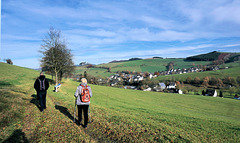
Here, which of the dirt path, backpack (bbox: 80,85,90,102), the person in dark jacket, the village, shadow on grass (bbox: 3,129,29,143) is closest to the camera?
shadow on grass (bbox: 3,129,29,143)

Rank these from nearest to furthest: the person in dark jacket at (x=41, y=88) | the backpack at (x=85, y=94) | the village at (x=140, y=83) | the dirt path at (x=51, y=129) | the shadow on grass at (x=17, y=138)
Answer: the shadow on grass at (x=17, y=138), the dirt path at (x=51, y=129), the backpack at (x=85, y=94), the person in dark jacket at (x=41, y=88), the village at (x=140, y=83)

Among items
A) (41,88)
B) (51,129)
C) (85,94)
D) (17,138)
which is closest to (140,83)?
(41,88)

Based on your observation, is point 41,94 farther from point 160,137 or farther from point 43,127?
point 160,137

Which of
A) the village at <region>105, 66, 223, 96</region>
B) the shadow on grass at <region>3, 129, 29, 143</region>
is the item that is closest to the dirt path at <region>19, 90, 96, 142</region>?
the shadow on grass at <region>3, 129, 29, 143</region>

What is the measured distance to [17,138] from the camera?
5.84 m

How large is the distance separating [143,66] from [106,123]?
17569cm

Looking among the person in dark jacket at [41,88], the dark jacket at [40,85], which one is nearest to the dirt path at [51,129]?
the person in dark jacket at [41,88]

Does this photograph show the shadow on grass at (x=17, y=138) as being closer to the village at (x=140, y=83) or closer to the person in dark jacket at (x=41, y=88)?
the person in dark jacket at (x=41, y=88)

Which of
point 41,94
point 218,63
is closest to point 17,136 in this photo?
point 41,94

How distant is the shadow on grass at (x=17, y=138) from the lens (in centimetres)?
561

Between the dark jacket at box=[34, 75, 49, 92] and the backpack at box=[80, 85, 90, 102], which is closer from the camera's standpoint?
the backpack at box=[80, 85, 90, 102]

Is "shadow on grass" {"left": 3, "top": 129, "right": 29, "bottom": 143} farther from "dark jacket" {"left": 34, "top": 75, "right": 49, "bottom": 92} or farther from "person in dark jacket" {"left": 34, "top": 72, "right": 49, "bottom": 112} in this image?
"dark jacket" {"left": 34, "top": 75, "right": 49, "bottom": 92}

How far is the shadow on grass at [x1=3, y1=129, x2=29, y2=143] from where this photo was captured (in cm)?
561

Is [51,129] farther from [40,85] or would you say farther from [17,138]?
[40,85]
